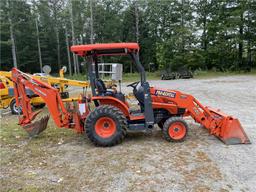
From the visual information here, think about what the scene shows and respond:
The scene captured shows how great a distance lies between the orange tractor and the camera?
5.28 m

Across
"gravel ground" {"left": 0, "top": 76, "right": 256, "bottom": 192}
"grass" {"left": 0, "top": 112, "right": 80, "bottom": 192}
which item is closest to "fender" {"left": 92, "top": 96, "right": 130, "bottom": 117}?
"gravel ground" {"left": 0, "top": 76, "right": 256, "bottom": 192}

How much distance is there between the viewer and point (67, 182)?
3.85m

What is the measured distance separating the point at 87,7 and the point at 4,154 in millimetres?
31891

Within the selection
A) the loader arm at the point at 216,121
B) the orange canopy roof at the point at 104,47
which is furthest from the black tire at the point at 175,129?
the orange canopy roof at the point at 104,47

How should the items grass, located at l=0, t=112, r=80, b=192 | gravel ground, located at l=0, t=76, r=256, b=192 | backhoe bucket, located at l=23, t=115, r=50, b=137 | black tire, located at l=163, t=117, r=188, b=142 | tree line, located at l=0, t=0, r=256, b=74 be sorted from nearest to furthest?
gravel ground, located at l=0, t=76, r=256, b=192, grass, located at l=0, t=112, r=80, b=192, black tire, located at l=163, t=117, r=188, b=142, backhoe bucket, located at l=23, t=115, r=50, b=137, tree line, located at l=0, t=0, r=256, b=74

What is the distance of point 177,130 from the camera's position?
219 inches

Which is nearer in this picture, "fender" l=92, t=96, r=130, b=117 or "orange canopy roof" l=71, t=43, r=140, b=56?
"orange canopy roof" l=71, t=43, r=140, b=56

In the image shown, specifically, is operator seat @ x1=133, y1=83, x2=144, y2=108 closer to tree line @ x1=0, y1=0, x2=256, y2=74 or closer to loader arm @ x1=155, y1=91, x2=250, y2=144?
loader arm @ x1=155, y1=91, x2=250, y2=144

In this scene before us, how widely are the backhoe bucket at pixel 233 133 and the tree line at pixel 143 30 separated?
2346 centimetres

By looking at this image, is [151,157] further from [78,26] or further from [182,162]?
[78,26]

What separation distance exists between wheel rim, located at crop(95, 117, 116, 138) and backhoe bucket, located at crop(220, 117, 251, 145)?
232 cm

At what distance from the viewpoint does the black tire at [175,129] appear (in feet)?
18.0

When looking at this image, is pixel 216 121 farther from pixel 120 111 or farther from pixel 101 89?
pixel 101 89

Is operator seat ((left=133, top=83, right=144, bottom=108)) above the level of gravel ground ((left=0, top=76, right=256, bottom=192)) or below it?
above
